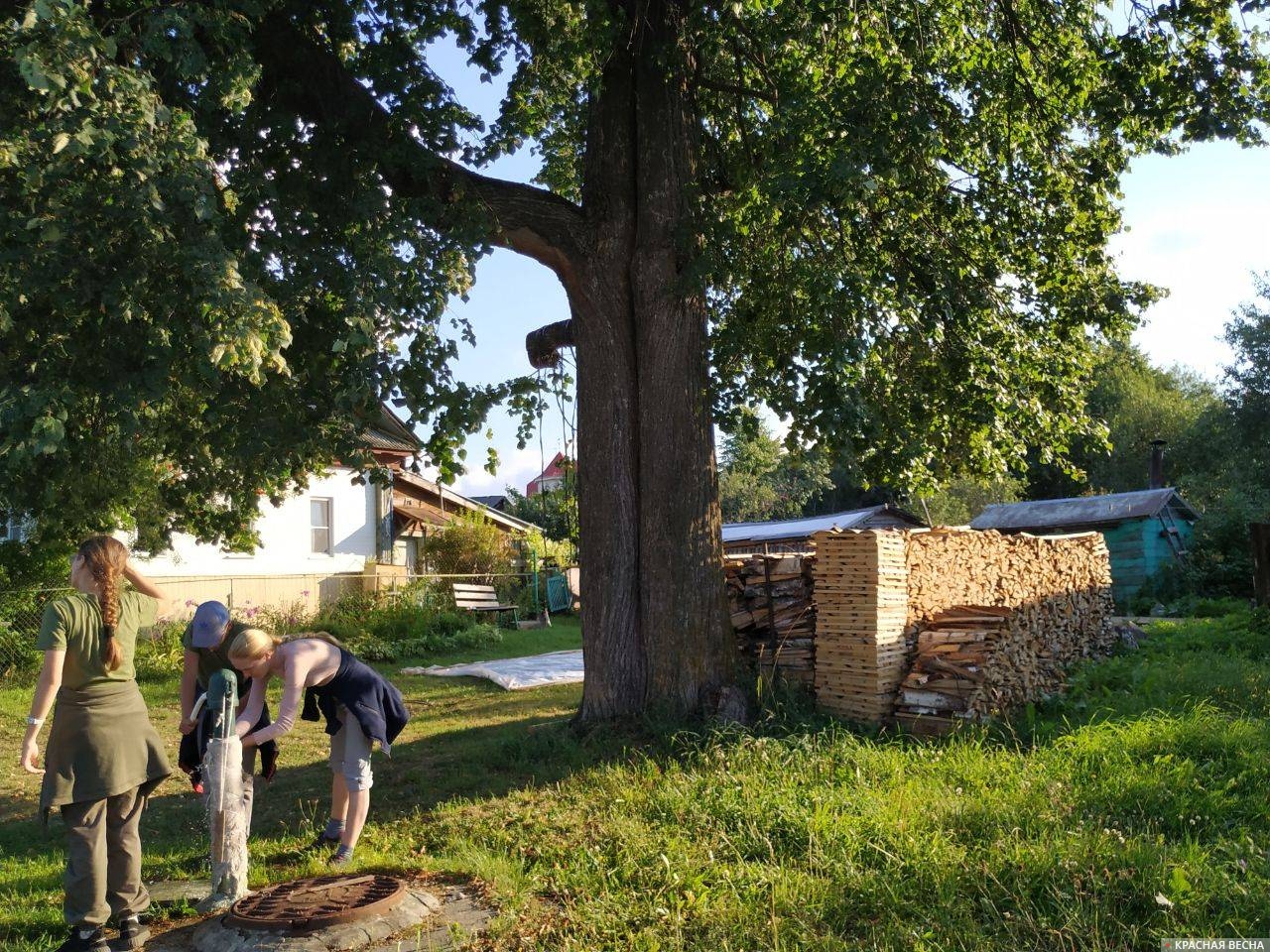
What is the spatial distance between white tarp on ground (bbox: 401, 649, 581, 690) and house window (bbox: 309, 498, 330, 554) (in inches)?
318

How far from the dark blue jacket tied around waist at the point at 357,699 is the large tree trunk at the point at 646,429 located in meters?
2.89

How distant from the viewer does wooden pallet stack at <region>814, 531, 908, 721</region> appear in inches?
363

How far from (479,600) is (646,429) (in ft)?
51.4

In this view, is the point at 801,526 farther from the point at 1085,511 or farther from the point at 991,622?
the point at 991,622

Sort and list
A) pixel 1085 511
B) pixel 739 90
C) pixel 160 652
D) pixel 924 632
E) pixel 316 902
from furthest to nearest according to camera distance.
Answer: pixel 1085 511 < pixel 160 652 < pixel 739 90 < pixel 924 632 < pixel 316 902

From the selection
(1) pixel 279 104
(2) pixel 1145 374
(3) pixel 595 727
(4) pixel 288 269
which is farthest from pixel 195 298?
(2) pixel 1145 374

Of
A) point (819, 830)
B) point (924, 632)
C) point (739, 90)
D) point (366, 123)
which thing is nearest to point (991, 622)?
point (924, 632)

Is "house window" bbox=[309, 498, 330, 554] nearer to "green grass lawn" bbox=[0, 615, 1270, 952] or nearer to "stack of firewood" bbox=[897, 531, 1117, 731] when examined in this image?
"green grass lawn" bbox=[0, 615, 1270, 952]

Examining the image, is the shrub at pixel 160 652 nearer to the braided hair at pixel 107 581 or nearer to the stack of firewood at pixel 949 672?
the braided hair at pixel 107 581

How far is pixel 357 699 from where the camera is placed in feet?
21.0

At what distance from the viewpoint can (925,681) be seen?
8992mm

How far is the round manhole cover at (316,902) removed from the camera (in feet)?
16.3

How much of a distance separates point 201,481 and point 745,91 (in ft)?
24.5

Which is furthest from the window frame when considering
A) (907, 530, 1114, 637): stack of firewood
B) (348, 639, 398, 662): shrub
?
(907, 530, 1114, 637): stack of firewood
